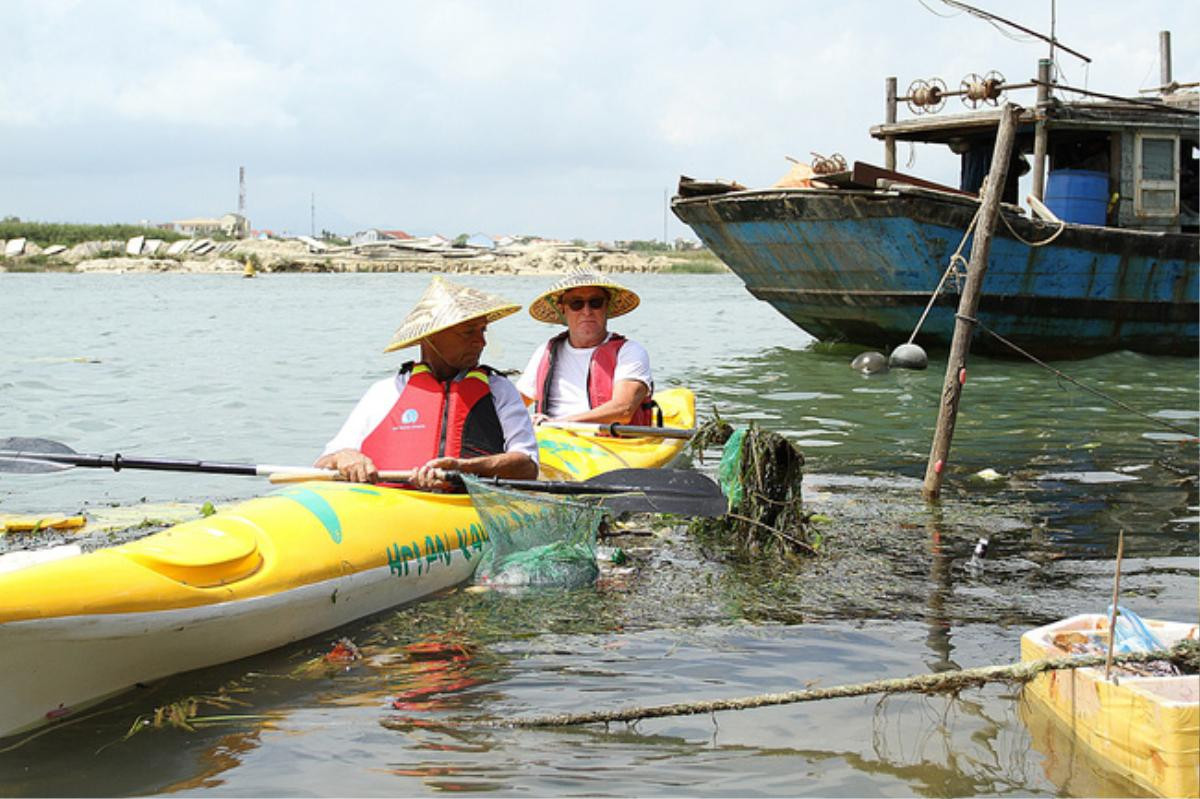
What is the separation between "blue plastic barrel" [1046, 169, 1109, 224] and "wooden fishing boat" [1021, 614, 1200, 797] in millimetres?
14517

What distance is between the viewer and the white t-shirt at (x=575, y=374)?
8984mm

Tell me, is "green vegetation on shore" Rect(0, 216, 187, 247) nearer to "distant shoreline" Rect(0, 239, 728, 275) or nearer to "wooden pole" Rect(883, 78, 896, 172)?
"distant shoreline" Rect(0, 239, 728, 275)

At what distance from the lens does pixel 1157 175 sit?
18.1 meters

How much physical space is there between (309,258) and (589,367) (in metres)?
76.3

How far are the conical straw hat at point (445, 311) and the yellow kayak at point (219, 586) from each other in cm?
81

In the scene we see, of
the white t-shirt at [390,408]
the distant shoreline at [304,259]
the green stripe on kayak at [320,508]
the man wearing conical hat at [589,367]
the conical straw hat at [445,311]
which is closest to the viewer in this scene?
the green stripe on kayak at [320,508]

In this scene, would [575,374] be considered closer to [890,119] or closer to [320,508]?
[320,508]

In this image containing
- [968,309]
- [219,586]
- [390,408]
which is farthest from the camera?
[968,309]

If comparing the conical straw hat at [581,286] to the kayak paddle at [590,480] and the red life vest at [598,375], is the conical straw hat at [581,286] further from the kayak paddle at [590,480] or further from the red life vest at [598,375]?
the kayak paddle at [590,480]

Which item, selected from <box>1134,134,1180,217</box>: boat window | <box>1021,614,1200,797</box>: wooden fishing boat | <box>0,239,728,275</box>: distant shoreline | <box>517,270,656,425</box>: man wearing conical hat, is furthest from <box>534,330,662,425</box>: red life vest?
<box>0,239,728,275</box>: distant shoreline

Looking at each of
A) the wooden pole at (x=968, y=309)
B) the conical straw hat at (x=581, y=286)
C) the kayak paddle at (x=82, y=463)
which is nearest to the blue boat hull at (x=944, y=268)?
the wooden pole at (x=968, y=309)

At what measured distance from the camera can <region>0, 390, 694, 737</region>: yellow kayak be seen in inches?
169

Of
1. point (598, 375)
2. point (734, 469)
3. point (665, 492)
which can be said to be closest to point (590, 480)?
point (665, 492)

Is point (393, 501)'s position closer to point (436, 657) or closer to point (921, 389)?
point (436, 657)
